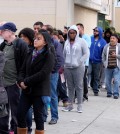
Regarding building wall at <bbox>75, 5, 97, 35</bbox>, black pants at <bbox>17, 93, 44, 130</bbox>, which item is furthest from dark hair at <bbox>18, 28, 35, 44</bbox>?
building wall at <bbox>75, 5, 97, 35</bbox>

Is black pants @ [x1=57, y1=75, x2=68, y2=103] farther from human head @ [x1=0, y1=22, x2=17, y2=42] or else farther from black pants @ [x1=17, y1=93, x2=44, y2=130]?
black pants @ [x1=17, y1=93, x2=44, y2=130]

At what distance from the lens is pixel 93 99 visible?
12.4m

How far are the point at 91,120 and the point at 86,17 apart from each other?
12.5 metres

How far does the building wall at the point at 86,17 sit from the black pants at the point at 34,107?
12.6 metres

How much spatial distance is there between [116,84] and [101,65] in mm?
944

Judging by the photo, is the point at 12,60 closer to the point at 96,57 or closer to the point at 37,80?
the point at 37,80

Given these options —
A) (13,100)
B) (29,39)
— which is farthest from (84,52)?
(13,100)

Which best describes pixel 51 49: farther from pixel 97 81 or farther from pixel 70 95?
pixel 97 81

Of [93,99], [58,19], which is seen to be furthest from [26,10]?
[93,99]

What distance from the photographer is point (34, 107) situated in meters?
6.75

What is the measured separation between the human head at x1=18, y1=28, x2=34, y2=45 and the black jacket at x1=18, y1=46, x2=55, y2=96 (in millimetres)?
703

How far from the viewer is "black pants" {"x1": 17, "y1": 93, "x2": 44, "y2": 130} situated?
6.73 meters

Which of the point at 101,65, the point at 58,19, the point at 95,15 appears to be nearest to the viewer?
the point at 101,65

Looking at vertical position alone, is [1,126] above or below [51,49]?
below
